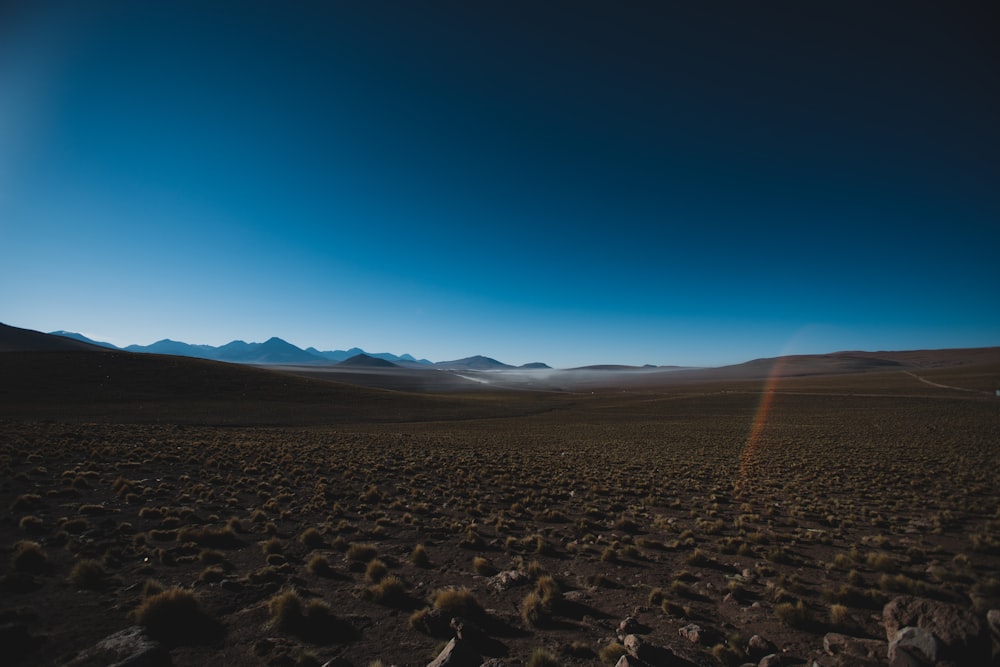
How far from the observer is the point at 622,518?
41.1 feet

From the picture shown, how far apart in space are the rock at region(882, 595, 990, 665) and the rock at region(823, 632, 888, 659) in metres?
0.24

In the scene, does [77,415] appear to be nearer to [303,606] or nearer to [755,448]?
[303,606]

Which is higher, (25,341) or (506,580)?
(25,341)

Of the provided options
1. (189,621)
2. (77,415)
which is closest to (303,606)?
(189,621)

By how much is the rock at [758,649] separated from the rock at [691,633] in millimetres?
669

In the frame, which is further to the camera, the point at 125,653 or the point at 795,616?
the point at 795,616

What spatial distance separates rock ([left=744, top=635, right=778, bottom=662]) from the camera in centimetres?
587

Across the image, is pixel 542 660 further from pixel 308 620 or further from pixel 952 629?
pixel 952 629

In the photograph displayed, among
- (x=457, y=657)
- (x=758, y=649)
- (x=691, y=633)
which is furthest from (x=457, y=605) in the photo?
(x=758, y=649)

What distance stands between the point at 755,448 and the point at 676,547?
946 inches

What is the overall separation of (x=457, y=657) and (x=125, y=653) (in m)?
4.44

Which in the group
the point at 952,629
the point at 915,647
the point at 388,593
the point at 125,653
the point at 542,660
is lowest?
the point at 388,593

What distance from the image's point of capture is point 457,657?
523 centimetres

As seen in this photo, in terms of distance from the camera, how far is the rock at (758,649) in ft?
19.3
